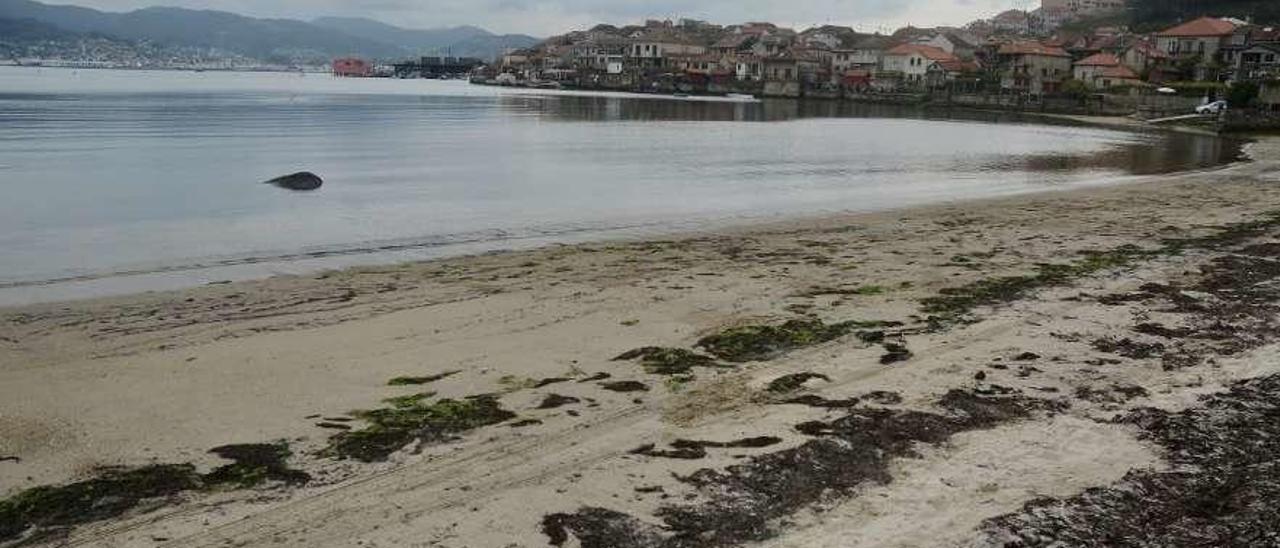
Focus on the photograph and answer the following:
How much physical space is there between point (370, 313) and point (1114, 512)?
7.17 metres

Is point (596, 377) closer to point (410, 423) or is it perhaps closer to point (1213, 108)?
point (410, 423)

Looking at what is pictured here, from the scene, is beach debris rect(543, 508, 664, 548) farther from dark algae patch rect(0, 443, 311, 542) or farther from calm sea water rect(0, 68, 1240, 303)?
calm sea water rect(0, 68, 1240, 303)

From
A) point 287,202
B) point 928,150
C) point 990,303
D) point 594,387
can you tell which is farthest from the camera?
point 928,150

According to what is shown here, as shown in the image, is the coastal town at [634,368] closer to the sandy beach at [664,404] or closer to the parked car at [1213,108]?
the sandy beach at [664,404]

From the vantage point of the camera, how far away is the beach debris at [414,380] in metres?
6.90

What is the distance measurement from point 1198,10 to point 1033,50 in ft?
139

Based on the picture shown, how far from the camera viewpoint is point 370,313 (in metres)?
9.65

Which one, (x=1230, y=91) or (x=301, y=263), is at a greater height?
(x=1230, y=91)

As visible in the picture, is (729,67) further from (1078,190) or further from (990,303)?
(990,303)

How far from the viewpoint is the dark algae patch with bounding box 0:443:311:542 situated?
4.59m

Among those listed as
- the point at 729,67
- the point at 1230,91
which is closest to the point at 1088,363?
the point at 1230,91

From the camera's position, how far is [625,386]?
679 centimetres

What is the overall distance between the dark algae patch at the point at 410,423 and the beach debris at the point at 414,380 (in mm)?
394

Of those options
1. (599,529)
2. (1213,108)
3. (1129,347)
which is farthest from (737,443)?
(1213,108)
